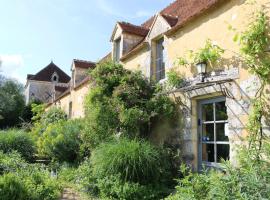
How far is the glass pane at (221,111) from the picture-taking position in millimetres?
6430

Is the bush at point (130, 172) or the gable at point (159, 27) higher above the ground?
the gable at point (159, 27)

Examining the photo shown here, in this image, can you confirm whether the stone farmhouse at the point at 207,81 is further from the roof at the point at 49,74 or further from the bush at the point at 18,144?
the roof at the point at 49,74

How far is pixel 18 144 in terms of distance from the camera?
1246 centimetres

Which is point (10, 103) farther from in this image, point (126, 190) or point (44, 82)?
point (126, 190)

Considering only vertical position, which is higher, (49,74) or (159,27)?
(49,74)

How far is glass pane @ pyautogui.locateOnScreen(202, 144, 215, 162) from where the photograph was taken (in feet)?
22.2

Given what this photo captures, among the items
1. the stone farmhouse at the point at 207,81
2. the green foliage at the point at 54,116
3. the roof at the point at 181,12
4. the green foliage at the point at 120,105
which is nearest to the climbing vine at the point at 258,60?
the stone farmhouse at the point at 207,81

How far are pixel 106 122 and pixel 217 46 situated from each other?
11.3 feet

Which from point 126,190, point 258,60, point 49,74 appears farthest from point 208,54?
point 49,74

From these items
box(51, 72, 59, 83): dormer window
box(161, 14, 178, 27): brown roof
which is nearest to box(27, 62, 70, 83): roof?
box(51, 72, 59, 83): dormer window

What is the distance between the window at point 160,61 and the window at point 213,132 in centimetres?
212

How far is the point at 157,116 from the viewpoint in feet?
26.6

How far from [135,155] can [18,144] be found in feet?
25.1

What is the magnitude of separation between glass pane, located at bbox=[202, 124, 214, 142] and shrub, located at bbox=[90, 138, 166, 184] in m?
1.09
